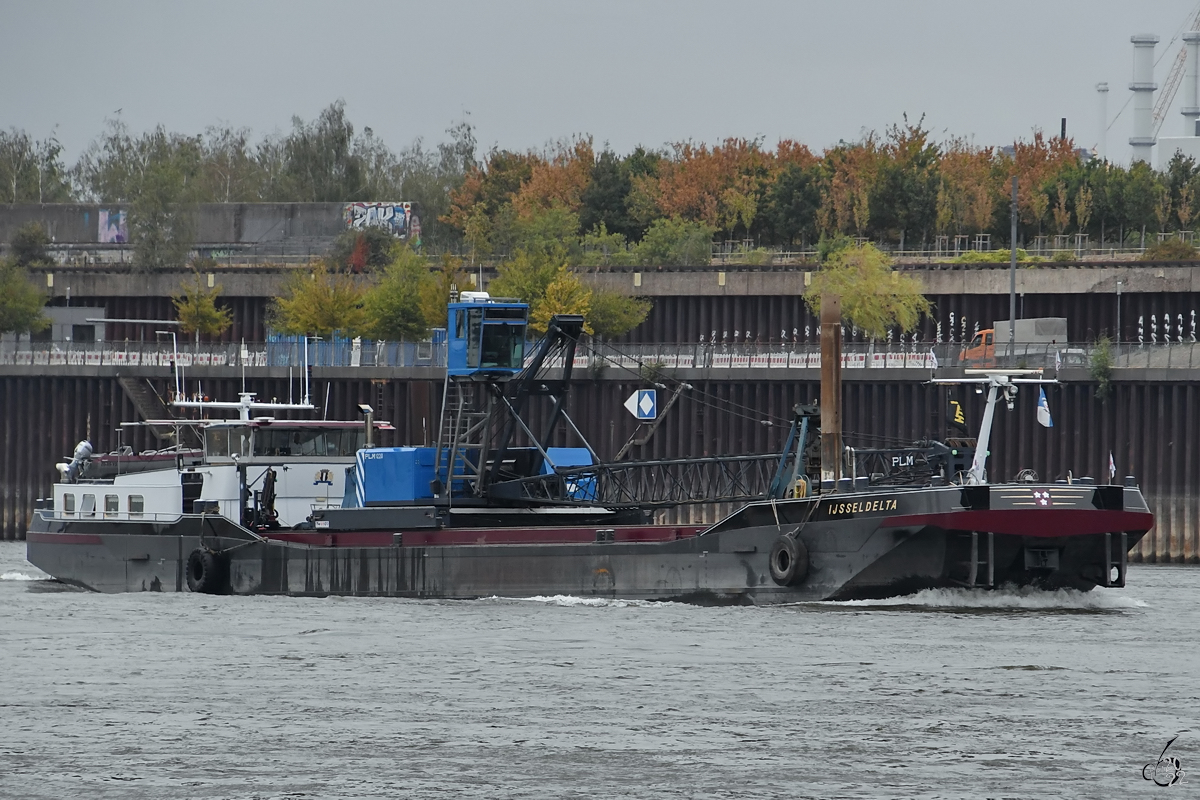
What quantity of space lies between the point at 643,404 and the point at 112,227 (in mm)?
57227

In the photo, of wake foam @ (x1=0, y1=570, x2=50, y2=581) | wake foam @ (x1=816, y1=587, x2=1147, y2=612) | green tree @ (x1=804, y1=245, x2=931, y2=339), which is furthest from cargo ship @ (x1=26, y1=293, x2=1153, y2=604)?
green tree @ (x1=804, y1=245, x2=931, y2=339)

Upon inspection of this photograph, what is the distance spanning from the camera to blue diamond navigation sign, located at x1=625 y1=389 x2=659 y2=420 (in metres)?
70.1

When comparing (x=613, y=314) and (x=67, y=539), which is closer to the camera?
(x=67, y=539)

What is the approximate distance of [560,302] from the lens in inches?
3135

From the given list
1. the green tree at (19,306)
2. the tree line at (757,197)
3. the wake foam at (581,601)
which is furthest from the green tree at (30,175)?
the wake foam at (581,601)

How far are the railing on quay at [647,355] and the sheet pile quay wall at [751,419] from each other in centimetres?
63

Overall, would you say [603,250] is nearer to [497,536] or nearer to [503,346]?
[503,346]

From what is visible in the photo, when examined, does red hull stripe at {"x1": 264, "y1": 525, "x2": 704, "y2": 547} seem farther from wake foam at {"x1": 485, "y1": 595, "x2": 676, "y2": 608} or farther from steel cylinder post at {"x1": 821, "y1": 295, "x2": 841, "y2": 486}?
steel cylinder post at {"x1": 821, "y1": 295, "x2": 841, "y2": 486}

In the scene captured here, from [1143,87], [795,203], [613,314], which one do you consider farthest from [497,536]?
[1143,87]

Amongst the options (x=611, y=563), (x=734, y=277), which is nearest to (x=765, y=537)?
(x=611, y=563)

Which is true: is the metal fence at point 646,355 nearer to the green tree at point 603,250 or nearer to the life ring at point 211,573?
the life ring at point 211,573

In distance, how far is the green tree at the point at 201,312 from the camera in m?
87.0

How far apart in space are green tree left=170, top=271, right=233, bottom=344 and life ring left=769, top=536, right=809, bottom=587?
49.3 metres

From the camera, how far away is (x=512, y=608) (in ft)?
143
